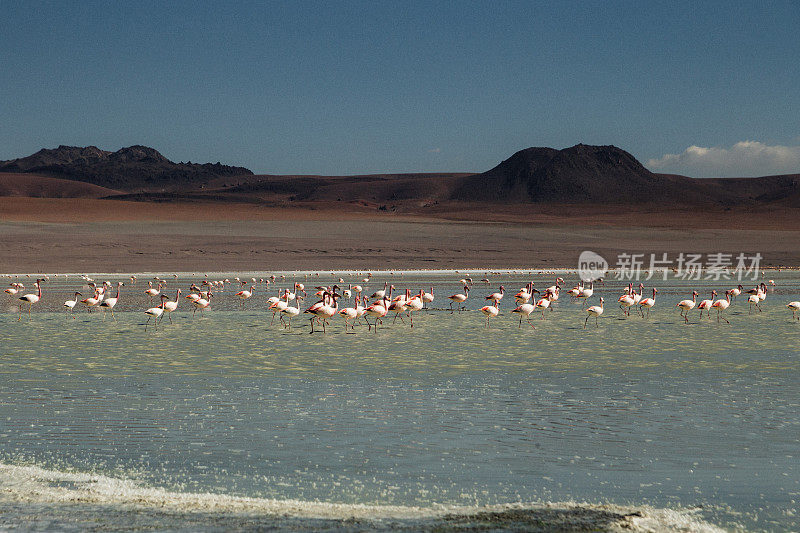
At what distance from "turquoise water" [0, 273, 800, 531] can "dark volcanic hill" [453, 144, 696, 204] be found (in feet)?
514

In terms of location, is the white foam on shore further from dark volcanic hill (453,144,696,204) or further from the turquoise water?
dark volcanic hill (453,144,696,204)

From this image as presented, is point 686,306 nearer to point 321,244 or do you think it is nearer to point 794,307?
point 794,307

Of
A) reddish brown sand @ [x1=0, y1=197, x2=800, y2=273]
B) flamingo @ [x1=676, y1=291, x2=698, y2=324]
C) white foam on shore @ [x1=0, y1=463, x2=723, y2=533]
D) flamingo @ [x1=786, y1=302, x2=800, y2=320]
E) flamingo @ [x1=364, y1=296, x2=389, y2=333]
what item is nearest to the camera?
white foam on shore @ [x1=0, y1=463, x2=723, y2=533]

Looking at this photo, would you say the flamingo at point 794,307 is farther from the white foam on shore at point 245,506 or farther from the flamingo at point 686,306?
the white foam on shore at point 245,506

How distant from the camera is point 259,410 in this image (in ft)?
31.4

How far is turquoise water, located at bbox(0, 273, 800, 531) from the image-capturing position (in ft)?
21.5

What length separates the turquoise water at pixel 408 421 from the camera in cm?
656

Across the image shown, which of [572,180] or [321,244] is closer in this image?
[321,244]

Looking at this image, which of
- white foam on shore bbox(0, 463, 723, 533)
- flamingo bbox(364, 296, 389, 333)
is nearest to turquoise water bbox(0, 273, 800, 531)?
white foam on shore bbox(0, 463, 723, 533)

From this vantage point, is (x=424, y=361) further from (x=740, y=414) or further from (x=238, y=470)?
(x=238, y=470)

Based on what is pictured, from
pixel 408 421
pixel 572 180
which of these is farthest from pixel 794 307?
pixel 572 180

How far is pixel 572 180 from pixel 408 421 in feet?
584

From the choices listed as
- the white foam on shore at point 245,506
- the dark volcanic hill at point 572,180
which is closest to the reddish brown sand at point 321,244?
the white foam on shore at point 245,506

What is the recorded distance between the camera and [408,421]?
894 centimetres
